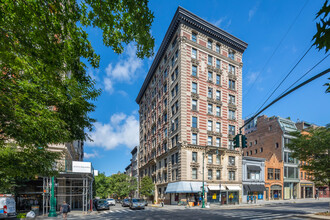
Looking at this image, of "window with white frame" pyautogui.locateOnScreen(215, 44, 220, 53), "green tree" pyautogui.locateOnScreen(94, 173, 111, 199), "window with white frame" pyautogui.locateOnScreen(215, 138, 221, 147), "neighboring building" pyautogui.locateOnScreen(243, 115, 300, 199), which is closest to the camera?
"window with white frame" pyautogui.locateOnScreen(215, 138, 221, 147)

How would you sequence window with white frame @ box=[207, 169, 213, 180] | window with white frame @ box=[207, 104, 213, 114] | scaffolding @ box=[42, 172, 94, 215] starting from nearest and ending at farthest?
scaffolding @ box=[42, 172, 94, 215], window with white frame @ box=[207, 169, 213, 180], window with white frame @ box=[207, 104, 213, 114]

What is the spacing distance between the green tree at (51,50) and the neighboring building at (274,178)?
169 ft

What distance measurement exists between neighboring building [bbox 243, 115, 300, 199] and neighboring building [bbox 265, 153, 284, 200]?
1.70 meters

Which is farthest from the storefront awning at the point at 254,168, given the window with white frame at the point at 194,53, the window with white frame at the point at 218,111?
the window with white frame at the point at 194,53

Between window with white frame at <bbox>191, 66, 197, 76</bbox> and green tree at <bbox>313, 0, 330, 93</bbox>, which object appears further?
window with white frame at <bbox>191, 66, 197, 76</bbox>

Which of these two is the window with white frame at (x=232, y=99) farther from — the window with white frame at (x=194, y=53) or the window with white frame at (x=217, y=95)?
the window with white frame at (x=194, y=53)

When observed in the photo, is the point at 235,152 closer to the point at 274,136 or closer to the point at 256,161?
the point at 256,161

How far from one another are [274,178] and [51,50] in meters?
56.4

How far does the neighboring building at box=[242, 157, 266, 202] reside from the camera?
143 ft

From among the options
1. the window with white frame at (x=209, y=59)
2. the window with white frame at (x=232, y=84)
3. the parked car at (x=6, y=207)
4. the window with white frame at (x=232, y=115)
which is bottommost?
the parked car at (x=6, y=207)

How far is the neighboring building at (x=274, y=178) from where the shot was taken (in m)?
49.0

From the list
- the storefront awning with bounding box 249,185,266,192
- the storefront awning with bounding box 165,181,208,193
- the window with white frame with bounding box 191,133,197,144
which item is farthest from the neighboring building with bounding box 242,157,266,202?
the window with white frame with bounding box 191,133,197,144

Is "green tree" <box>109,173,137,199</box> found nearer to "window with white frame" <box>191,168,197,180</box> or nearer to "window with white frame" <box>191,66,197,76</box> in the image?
"window with white frame" <box>191,168,197,180</box>

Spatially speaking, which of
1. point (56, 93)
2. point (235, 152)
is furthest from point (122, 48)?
point (235, 152)
